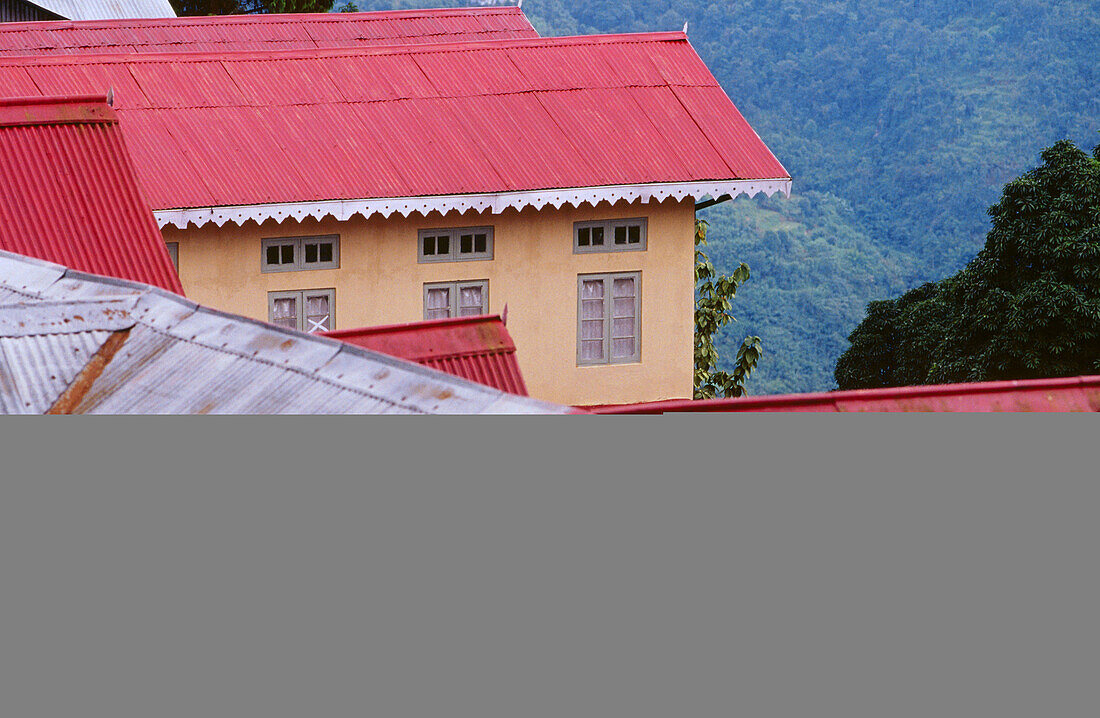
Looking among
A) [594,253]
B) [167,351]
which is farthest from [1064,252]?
[167,351]

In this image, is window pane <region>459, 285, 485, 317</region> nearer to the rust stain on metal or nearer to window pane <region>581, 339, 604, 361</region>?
window pane <region>581, 339, 604, 361</region>

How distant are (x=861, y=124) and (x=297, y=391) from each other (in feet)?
298

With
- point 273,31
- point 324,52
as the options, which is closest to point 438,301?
point 324,52

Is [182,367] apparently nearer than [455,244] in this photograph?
Yes

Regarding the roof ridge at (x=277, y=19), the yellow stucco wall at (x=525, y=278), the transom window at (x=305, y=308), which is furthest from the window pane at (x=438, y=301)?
the roof ridge at (x=277, y=19)

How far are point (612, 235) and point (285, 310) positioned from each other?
13.0 ft

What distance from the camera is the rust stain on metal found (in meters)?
5.36

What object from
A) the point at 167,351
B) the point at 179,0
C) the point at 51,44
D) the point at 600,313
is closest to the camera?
the point at 167,351

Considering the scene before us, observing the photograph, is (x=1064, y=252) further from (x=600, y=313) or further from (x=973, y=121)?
(x=973, y=121)

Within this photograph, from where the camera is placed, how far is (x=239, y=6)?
41375mm

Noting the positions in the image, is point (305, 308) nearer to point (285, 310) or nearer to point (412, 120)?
point (285, 310)

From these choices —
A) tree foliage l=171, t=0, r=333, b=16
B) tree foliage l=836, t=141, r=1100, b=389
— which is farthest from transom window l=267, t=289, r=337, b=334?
A: tree foliage l=171, t=0, r=333, b=16

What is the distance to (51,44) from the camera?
20.6m

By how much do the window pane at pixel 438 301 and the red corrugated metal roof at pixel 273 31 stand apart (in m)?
5.82
